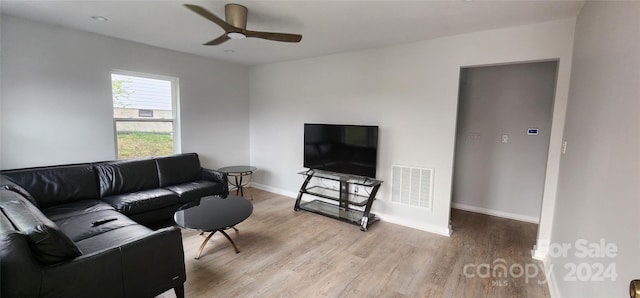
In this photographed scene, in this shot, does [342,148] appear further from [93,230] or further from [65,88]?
[65,88]

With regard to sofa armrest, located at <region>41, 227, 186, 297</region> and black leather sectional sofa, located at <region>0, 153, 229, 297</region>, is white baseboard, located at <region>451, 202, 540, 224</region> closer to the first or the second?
black leather sectional sofa, located at <region>0, 153, 229, 297</region>

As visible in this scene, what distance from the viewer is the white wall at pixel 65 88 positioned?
9.75 feet

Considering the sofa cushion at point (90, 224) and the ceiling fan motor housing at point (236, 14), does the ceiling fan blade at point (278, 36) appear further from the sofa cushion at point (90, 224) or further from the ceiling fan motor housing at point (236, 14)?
the sofa cushion at point (90, 224)

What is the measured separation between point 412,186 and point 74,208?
3868mm

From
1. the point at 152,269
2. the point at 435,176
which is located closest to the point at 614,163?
the point at 435,176

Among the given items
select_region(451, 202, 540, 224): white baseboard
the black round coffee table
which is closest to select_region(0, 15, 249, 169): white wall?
the black round coffee table


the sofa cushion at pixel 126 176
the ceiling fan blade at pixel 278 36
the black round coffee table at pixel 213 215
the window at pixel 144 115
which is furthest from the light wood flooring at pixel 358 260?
the ceiling fan blade at pixel 278 36

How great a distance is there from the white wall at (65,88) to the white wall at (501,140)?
4.42 metres

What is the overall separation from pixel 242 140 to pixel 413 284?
4.08 m

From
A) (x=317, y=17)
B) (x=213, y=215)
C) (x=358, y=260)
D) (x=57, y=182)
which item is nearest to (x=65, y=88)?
(x=57, y=182)

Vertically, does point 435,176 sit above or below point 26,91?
below

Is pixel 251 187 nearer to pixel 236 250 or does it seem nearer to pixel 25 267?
pixel 236 250

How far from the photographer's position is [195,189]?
3.79 meters

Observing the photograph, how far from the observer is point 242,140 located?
18.0ft
